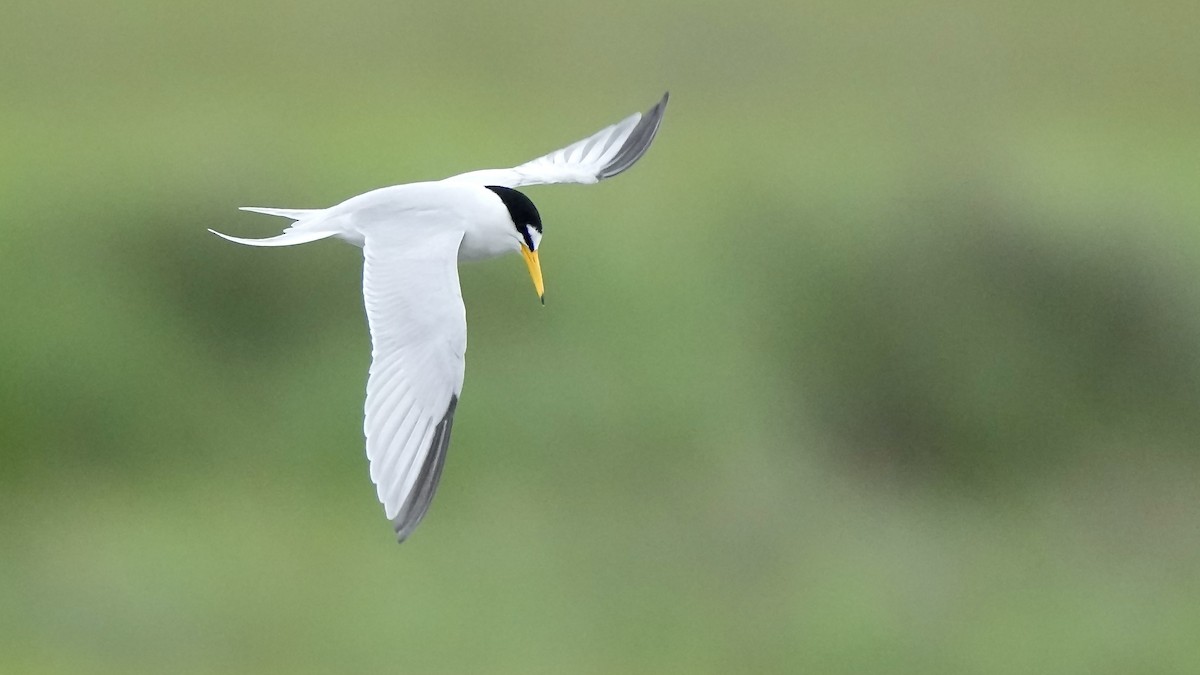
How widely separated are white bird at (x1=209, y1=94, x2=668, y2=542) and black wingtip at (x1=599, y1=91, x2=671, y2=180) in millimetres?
521

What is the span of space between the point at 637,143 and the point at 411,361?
4.33 ft

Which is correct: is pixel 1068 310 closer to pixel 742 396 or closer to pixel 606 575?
pixel 742 396

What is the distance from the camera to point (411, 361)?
373cm

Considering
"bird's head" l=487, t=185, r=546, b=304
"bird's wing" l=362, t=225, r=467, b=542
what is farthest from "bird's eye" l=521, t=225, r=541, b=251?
"bird's wing" l=362, t=225, r=467, b=542

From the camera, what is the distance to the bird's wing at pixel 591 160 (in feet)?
14.9

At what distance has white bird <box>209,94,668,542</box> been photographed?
11.8ft

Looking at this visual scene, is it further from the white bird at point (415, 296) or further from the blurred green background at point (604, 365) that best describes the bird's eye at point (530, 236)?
the blurred green background at point (604, 365)

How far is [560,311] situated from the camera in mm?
7723

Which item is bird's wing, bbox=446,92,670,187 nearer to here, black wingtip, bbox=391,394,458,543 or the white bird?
the white bird

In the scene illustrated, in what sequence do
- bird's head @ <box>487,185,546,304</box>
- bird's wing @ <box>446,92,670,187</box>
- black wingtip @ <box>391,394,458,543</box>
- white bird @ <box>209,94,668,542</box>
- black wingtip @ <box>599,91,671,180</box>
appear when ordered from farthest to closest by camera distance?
1. black wingtip @ <box>599,91,671,180</box>
2. bird's wing @ <box>446,92,670,187</box>
3. bird's head @ <box>487,185,546,304</box>
4. white bird @ <box>209,94,668,542</box>
5. black wingtip @ <box>391,394,458,543</box>

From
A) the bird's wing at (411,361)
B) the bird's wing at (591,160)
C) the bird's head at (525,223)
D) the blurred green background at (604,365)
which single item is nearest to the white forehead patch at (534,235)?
the bird's head at (525,223)

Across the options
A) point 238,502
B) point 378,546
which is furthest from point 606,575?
point 238,502

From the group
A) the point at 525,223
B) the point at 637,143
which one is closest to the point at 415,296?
the point at 525,223

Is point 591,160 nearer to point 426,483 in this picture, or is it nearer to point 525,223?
point 525,223
